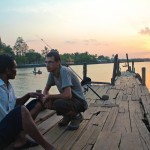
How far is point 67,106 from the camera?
5535 mm

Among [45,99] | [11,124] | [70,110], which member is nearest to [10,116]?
[11,124]

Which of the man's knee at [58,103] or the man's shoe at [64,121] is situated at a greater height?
the man's knee at [58,103]

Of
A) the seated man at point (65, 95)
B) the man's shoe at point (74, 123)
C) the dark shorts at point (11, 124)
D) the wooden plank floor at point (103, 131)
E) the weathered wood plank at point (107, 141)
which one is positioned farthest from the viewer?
the man's shoe at point (74, 123)

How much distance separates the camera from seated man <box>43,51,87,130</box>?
5391 mm

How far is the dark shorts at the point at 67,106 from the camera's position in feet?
17.9

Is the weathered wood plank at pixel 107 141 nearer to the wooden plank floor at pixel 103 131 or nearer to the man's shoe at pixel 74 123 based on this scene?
the wooden plank floor at pixel 103 131

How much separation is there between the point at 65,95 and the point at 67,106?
9.6 inches

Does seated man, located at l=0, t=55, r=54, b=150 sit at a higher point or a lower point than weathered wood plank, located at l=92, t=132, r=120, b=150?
higher

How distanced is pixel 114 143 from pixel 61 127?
139 centimetres

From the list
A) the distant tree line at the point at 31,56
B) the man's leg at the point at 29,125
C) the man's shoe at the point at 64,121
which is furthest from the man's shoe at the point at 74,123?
the distant tree line at the point at 31,56

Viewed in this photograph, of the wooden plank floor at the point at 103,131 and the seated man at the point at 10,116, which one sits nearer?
Result: the seated man at the point at 10,116

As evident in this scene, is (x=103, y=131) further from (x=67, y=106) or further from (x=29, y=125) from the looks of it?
(x=29, y=125)

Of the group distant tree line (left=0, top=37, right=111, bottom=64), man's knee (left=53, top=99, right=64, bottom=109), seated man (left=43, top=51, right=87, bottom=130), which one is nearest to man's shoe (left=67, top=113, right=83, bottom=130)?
seated man (left=43, top=51, right=87, bottom=130)

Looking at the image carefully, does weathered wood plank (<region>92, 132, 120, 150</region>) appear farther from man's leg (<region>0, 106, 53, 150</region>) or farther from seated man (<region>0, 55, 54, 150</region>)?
man's leg (<region>0, 106, 53, 150</region>)
